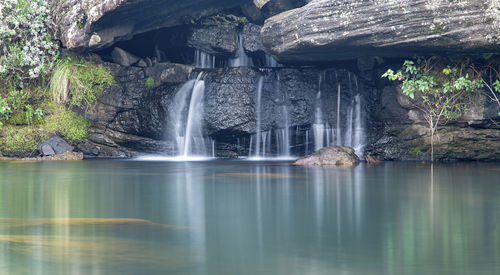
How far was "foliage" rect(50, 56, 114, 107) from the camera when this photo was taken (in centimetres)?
1565

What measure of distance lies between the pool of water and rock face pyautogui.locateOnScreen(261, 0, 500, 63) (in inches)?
109

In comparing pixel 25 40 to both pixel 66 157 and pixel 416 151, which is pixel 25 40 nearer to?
pixel 66 157

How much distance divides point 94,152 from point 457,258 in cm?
1361

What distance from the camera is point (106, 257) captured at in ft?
13.1

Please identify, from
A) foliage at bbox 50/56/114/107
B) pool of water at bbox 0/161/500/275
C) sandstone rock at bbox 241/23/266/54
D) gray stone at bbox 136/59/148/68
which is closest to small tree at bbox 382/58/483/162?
pool of water at bbox 0/161/500/275

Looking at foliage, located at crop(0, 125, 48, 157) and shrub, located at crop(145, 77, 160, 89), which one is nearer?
foliage, located at crop(0, 125, 48, 157)

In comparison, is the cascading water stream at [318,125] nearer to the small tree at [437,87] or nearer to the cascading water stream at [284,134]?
the cascading water stream at [284,134]

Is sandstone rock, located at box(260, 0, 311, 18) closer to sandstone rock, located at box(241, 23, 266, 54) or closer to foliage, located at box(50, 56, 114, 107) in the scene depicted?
sandstone rock, located at box(241, 23, 266, 54)

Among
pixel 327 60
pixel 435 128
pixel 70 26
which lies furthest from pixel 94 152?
pixel 435 128

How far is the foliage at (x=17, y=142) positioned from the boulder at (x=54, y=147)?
38cm

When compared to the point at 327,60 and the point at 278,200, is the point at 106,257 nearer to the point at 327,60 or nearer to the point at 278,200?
the point at 278,200

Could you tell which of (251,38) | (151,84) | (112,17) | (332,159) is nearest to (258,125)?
(251,38)

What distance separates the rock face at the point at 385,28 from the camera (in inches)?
404

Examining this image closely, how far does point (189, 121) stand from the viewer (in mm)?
15570
